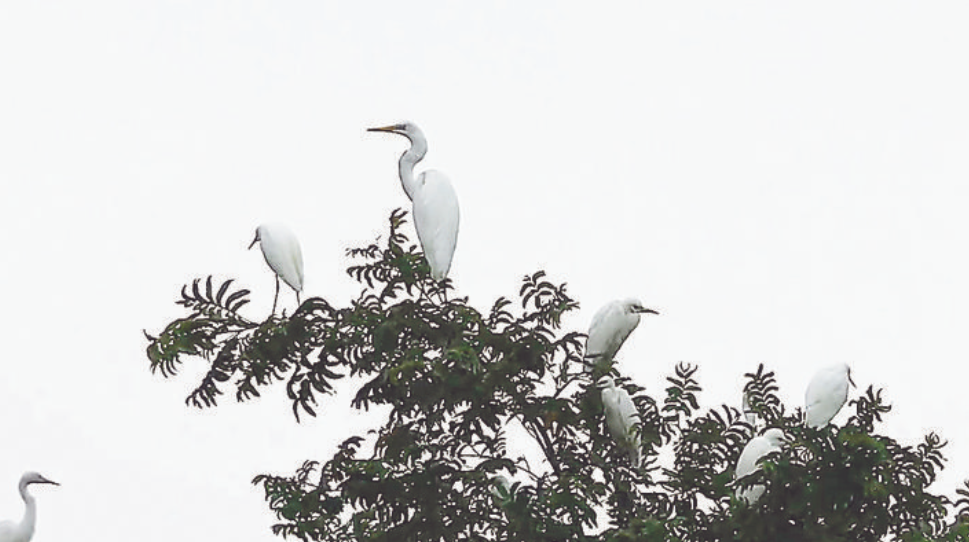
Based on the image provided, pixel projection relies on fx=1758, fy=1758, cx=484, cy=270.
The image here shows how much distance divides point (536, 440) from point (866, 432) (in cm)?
106

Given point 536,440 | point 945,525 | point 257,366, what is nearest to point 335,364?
point 257,366

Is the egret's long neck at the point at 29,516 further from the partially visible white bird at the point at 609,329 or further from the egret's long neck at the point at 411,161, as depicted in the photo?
the partially visible white bird at the point at 609,329

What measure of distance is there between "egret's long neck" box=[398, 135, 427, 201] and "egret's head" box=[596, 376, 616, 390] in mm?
1166

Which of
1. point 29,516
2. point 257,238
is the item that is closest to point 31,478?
point 29,516

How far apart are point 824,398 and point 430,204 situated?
5.09 ft

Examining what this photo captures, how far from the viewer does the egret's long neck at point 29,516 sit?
8758mm

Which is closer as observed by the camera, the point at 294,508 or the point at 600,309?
the point at 294,508

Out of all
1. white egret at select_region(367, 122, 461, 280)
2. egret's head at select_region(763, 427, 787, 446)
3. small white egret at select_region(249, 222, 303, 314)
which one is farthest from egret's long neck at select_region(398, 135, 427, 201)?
egret's head at select_region(763, 427, 787, 446)

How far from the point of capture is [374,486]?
5.49 m

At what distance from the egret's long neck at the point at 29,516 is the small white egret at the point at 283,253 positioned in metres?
3.01

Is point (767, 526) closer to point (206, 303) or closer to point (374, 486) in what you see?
point (374, 486)

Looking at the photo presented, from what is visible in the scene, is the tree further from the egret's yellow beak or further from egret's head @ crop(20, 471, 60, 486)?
egret's head @ crop(20, 471, 60, 486)

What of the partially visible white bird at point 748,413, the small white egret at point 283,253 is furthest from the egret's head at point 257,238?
the partially visible white bird at point 748,413

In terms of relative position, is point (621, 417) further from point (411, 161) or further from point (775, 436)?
point (411, 161)
